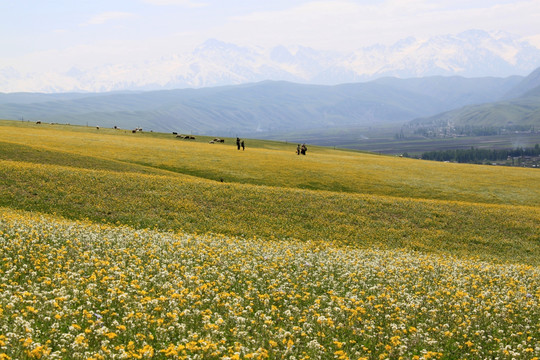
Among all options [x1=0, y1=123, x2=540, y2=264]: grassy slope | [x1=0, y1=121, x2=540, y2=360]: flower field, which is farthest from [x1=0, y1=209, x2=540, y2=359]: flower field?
[x1=0, y1=123, x2=540, y2=264]: grassy slope

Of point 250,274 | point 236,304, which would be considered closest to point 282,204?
point 250,274

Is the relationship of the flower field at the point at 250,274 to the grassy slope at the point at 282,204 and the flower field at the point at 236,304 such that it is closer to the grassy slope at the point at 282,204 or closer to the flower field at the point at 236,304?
the flower field at the point at 236,304

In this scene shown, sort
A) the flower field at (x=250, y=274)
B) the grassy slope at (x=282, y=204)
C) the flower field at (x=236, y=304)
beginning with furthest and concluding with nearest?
the grassy slope at (x=282, y=204) < the flower field at (x=250, y=274) < the flower field at (x=236, y=304)

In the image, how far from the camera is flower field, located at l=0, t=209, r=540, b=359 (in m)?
12.4

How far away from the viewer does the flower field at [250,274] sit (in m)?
13.0

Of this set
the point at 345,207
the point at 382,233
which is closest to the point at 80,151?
the point at 345,207

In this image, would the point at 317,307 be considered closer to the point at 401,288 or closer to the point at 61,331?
the point at 401,288

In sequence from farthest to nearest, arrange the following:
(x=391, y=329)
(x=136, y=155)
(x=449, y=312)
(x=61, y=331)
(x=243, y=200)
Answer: (x=136, y=155)
(x=243, y=200)
(x=449, y=312)
(x=391, y=329)
(x=61, y=331)

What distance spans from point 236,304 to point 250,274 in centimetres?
511

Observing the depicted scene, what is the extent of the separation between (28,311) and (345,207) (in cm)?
3616

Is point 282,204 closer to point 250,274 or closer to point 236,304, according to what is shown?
point 250,274

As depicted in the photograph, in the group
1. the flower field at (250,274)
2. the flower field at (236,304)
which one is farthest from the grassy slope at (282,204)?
the flower field at (236,304)

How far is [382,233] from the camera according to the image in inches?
1576

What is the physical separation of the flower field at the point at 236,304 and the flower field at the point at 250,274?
9 cm
